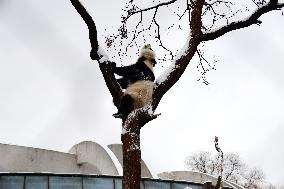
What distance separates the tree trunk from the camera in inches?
178

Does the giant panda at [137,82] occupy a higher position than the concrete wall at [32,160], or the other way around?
the concrete wall at [32,160]

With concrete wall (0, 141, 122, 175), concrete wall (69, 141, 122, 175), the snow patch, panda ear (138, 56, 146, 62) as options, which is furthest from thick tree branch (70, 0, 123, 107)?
concrete wall (69, 141, 122, 175)

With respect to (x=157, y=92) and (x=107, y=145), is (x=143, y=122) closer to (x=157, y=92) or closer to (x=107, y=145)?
(x=157, y=92)

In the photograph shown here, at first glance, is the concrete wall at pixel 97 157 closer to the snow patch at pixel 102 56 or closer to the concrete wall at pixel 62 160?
the concrete wall at pixel 62 160

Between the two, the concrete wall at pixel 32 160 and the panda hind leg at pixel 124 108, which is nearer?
the panda hind leg at pixel 124 108

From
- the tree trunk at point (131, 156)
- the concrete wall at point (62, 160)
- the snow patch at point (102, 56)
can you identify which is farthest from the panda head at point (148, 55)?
the concrete wall at point (62, 160)

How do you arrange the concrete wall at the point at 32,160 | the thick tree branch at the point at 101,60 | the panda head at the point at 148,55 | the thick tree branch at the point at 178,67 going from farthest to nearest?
1. the concrete wall at the point at 32,160
2. the panda head at the point at 148,55
3. the thick tree branch at the point at 178,67
4. the thick tree branch at the point at 101,60

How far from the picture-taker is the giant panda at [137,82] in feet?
16.5

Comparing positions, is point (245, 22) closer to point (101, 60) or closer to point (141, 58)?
point (141, 58)

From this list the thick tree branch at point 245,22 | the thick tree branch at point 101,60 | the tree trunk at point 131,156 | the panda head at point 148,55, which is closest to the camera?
the tree trunk at point 131,156

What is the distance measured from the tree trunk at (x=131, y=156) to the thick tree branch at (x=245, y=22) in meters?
1.77

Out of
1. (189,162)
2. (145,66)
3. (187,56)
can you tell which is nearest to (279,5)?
(187,56)

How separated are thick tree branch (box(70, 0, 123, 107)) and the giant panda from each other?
3.9 inches

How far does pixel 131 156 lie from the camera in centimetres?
464
